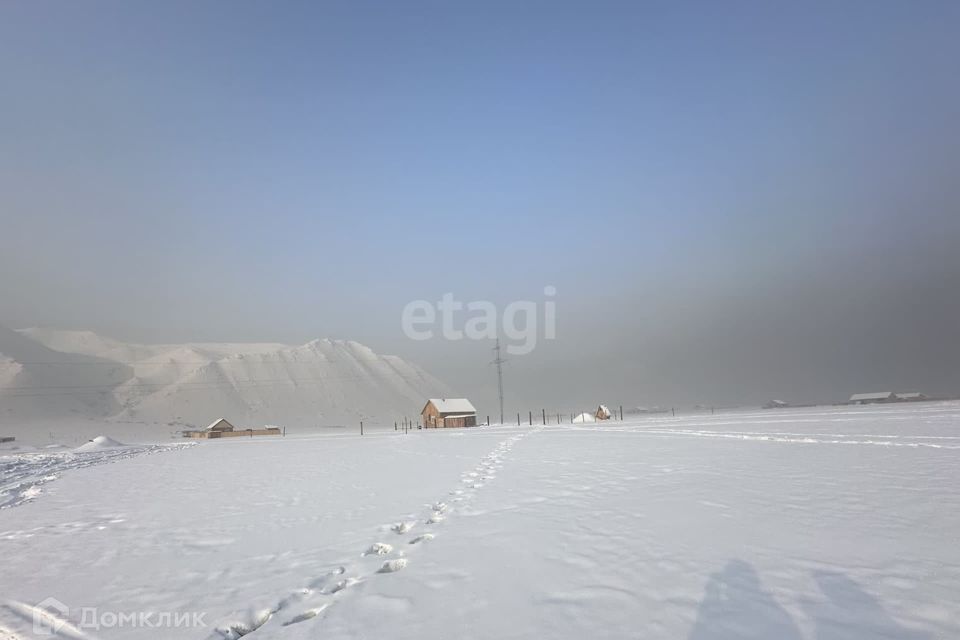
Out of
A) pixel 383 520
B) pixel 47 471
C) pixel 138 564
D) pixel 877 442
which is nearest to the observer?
pixel 138 564

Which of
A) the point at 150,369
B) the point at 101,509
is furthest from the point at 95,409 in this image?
the point at 101,509

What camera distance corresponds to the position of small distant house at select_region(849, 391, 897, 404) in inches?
4001

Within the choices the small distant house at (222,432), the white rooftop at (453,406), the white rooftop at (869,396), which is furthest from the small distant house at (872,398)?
the small distant house at (222,432)

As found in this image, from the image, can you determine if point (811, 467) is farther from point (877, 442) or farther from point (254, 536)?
point (254, 536)

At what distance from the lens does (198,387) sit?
4825 inches

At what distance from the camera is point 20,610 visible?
15.1ft

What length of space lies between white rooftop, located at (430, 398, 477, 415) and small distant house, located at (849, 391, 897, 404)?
85.3 metres

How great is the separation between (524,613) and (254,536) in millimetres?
4971

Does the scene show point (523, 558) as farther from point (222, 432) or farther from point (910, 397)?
point (910, 397)

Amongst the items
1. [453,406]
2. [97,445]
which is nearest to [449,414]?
[453,406]

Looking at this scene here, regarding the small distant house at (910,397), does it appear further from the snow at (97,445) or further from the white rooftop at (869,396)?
the snow at (97,445)

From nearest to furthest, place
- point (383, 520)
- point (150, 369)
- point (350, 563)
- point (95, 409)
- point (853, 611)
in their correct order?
point (853, 611)
point (350, 563)
point (383, 520)
point (95, 409)
point (150, 369)

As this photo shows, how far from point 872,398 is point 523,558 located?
13253cm

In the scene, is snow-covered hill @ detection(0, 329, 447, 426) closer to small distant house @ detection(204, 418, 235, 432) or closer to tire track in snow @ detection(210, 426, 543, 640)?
small distant house @ detection(204, 418, 235, 432)
